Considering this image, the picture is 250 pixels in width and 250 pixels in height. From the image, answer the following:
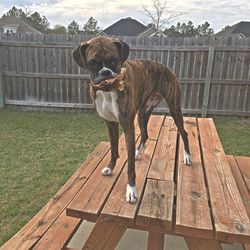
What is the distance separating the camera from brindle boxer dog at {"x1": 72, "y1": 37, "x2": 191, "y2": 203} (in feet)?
5.29

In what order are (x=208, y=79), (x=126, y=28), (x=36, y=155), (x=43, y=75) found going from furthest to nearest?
(x=126, y=28) → (x=43, y=75) → (x=208, y=79) → (x=36, y=155)

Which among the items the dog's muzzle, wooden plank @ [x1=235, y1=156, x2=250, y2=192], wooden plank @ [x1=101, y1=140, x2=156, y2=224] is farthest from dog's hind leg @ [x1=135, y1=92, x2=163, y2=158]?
wooden plank @ [x1=235, y1=156, x2=250, y2=192]

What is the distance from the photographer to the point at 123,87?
1.73 metres

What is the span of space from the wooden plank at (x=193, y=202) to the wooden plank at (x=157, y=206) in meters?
0.05

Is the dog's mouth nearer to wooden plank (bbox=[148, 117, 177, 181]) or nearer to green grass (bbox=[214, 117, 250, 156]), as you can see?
wooden plank (bbox=[148, 117, 177, 181])

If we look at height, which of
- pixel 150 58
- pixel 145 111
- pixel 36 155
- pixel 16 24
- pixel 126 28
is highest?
pixel 16 24

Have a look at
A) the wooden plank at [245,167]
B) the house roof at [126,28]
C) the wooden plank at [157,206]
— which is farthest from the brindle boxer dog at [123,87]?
the house roof at [126,28]

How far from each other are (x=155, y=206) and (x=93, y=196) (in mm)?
417

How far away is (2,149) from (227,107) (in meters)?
4.95

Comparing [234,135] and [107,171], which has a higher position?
[107,171]

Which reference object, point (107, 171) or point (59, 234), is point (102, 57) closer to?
point (107, 171)

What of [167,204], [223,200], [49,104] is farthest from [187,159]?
[49,104]

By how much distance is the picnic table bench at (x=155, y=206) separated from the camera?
65.4 inches

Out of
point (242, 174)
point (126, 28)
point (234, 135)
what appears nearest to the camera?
point (242, 174)
